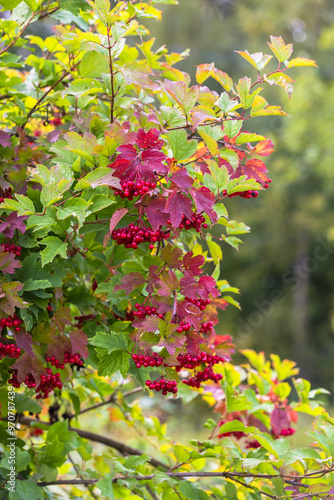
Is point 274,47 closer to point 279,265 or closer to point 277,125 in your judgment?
point 277,125

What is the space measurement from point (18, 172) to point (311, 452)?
0.85 meters

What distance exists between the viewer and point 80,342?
3.42 ft

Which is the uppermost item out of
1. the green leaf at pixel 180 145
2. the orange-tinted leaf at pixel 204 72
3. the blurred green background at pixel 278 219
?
the blurred green background at pixel 278 219

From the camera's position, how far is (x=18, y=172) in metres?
1.07

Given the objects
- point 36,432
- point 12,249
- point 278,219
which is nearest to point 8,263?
point 12,249

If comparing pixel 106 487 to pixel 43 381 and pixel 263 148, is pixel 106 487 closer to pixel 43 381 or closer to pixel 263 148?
pixel 43 381

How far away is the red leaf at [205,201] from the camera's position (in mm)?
943

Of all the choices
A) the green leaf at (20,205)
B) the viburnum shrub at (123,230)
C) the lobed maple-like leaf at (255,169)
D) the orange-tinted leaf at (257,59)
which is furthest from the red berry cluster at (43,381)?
the orange-tinted leaf at (257,59)

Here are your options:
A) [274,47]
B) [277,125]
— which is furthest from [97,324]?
[277,125]

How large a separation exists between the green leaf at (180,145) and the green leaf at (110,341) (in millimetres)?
360

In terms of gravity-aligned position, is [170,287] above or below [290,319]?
below

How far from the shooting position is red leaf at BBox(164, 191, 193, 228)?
→ 90 centimetres

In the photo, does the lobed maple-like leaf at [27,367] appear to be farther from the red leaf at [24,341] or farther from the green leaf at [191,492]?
the green leaf at [191,492]

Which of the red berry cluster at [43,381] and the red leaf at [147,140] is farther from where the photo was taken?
the red berry cluster at [43,381]
